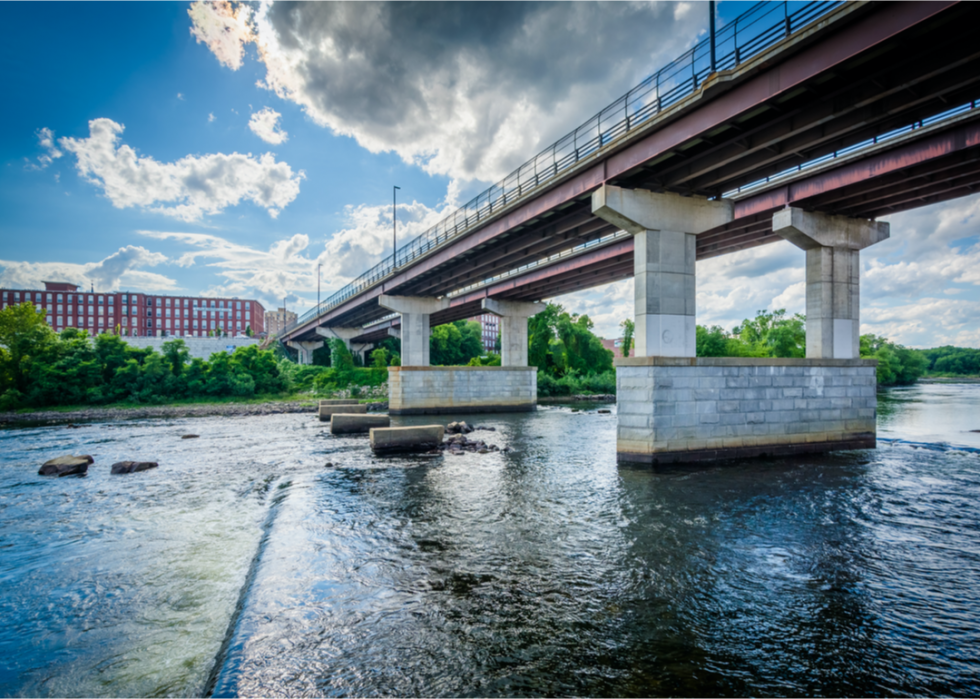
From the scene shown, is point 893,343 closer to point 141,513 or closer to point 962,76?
point 962,76

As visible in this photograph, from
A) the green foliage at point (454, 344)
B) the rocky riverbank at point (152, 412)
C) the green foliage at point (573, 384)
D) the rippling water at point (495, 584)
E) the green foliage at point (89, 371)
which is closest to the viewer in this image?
the rippling water at point (495, 584)

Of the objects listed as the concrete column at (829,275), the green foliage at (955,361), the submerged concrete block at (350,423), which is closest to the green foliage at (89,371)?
the submerged concrete block at (350,423)

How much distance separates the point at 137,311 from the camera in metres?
129

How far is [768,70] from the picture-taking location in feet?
40.1

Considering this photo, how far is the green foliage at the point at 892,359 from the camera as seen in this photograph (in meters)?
79.9

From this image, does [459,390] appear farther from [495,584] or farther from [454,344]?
[454,344]

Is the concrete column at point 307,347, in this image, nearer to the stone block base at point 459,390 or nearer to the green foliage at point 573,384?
the green foliage at point 573,384

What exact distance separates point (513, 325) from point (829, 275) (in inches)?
1155

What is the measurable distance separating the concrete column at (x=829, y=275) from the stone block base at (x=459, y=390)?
24.9 meters

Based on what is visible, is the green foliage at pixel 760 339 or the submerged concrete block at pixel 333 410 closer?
the submerged concrete block at pixel 333 410

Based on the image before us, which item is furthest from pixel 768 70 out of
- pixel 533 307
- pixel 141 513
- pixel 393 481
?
pixel 533 307

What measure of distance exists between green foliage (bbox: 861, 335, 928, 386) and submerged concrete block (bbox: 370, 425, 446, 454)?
8813cm

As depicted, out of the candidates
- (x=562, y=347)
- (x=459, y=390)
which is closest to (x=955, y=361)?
(x=562, y=347)

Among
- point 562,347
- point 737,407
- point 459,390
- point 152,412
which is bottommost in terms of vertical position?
point 152,412
